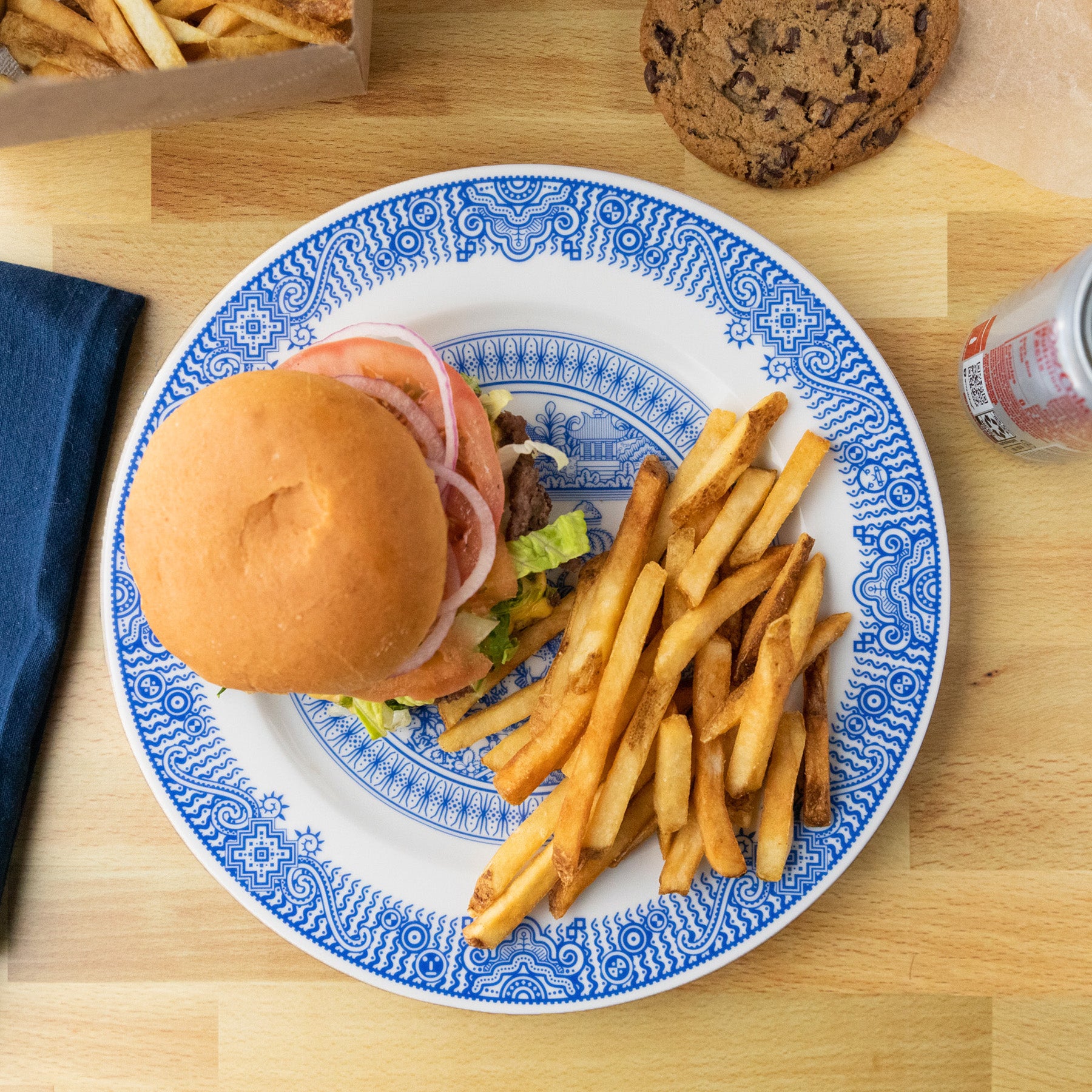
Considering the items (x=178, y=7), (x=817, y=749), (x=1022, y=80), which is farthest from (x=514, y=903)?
(x=1022, y=80)

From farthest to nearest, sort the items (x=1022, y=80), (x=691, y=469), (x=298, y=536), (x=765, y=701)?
1. (x=1022, y=80)
2. (x=691, y=469)
3. (x=765, y=701)
4. (x=298, y=536)

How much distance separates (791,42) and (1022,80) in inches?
23.5

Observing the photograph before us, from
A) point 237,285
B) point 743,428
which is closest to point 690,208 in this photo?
point 743,428

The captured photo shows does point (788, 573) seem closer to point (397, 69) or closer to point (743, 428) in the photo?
point (743, 428)

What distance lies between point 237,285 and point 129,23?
1.82 feet

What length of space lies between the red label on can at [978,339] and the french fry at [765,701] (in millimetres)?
813

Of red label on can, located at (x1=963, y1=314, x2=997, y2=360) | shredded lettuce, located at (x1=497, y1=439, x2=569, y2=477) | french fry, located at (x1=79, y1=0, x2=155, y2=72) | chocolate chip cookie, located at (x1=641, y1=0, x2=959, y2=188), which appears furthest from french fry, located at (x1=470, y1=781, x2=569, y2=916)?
french fry, located at (x1=79, y1=0, x2=155, y2=72)

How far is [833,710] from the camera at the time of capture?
208 centimetres

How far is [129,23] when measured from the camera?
1.81 meters

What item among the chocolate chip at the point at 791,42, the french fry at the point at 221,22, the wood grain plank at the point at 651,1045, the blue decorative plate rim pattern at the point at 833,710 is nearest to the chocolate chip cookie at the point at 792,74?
the chocolate chip at the point at 791,42

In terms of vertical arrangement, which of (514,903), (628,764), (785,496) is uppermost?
(785,496)

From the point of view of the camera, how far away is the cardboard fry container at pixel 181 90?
186 cm

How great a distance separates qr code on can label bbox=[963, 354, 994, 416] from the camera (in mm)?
2023

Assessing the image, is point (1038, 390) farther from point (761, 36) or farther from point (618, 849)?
point (618, 849)
